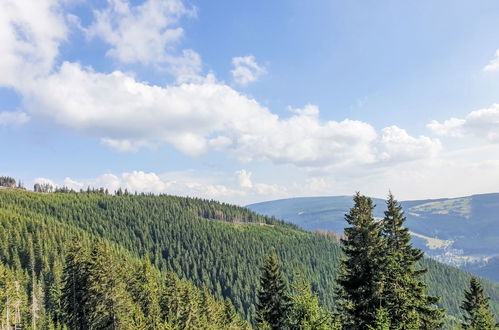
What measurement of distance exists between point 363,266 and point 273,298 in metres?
16.4

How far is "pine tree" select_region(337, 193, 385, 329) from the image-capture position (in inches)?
933

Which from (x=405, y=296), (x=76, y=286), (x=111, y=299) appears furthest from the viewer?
(x=76, y=286)

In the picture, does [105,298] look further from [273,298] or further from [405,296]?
[405,296]

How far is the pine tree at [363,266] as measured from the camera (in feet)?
77.7

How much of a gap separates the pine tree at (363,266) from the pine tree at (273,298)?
41.5 feet

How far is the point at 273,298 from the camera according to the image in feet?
124

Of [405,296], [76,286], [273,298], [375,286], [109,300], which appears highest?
[375,286]

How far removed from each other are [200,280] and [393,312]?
588 feet

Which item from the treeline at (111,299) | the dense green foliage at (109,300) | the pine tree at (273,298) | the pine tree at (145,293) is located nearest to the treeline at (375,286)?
the pine tree at (273,298)

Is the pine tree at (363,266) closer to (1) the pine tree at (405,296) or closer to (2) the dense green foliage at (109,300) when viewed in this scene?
(1) the pine tree at (405,296)

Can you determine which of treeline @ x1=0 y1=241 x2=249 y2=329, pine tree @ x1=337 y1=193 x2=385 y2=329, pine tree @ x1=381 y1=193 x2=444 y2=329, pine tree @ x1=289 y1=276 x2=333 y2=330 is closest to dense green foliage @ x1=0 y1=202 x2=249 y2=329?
treeline @ x1=0 y1=241 x2=249 y2=329

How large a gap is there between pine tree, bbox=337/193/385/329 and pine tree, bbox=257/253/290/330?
498 inches

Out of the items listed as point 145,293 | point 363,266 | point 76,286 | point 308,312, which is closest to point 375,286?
point 363,266

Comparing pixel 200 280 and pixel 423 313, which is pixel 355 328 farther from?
pixel 200 280
